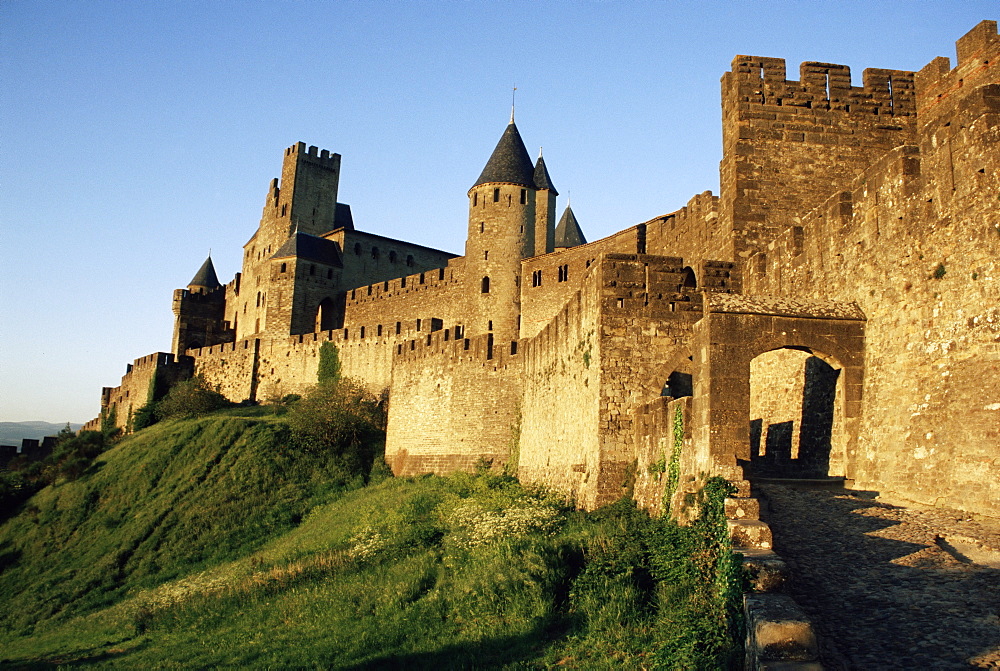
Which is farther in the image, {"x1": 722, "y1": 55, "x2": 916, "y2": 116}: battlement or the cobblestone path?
{"x1": 722, "y1": 55, "x2": 916, "y2": 116}: battlement

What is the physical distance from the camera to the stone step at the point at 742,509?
9.21m

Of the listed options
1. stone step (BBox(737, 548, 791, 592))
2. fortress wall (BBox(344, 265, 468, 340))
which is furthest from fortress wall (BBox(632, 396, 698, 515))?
fortress wall (BBox(344, 265, 468, 340))

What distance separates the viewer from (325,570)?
17.8 metres

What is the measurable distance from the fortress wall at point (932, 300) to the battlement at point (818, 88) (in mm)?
5183

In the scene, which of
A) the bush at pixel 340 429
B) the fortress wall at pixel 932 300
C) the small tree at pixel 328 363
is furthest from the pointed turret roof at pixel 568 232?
the fortress wall at pixel 932 300

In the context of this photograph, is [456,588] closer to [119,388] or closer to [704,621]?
[704,621]

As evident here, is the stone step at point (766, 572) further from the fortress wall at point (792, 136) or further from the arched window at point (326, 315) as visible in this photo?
the arched window at point (326, 315)

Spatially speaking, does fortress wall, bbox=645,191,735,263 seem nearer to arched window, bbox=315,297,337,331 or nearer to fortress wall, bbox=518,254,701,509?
fortress wall, bbox=518,254,701,509

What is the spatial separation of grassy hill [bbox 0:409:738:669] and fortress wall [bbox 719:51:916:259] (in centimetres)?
751

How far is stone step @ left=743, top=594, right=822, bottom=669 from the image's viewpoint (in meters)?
6.35

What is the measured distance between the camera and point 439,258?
64.6 meters

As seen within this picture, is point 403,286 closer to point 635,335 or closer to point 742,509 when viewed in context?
point 635,335

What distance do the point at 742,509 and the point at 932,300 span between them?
4.49m

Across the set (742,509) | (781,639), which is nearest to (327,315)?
(742,509)
